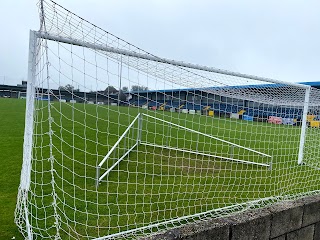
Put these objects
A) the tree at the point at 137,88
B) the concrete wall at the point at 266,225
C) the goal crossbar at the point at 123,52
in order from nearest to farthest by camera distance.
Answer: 1. the concrete wall at the point at 266,225
2. the goal crossbar at the point at 123,52
3. the tree at the point at 137,88

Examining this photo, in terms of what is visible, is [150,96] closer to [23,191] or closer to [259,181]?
[23,191]

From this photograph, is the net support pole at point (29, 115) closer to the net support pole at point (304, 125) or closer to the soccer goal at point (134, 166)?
the soccer goal at point (134, 166)

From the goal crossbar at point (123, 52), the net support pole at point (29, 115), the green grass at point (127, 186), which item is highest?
the goal crossbar at point (123, 52)

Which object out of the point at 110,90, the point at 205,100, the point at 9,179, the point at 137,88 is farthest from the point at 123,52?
the point at 9,179

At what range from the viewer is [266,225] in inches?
85.6

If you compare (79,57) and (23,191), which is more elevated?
(79,57)

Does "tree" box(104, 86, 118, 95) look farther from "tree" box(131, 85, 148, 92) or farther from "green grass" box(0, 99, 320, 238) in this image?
Answer: "green grass" box(0, 99, 320, 238)

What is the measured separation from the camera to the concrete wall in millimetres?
1882

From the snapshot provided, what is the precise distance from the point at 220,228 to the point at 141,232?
1.03 metres

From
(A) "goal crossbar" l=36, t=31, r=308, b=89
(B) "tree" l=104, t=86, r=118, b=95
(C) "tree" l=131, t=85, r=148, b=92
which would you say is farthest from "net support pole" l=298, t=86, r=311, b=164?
(B) "tree" l=104, t=86, r=118, b=95

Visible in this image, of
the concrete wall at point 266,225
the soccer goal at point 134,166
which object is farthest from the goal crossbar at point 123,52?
the concrete wall at point 266,225

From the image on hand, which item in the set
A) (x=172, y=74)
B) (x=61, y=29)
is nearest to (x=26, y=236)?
(x=61, y=29)

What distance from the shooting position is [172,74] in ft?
10.7

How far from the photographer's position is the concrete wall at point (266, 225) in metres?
1.88
